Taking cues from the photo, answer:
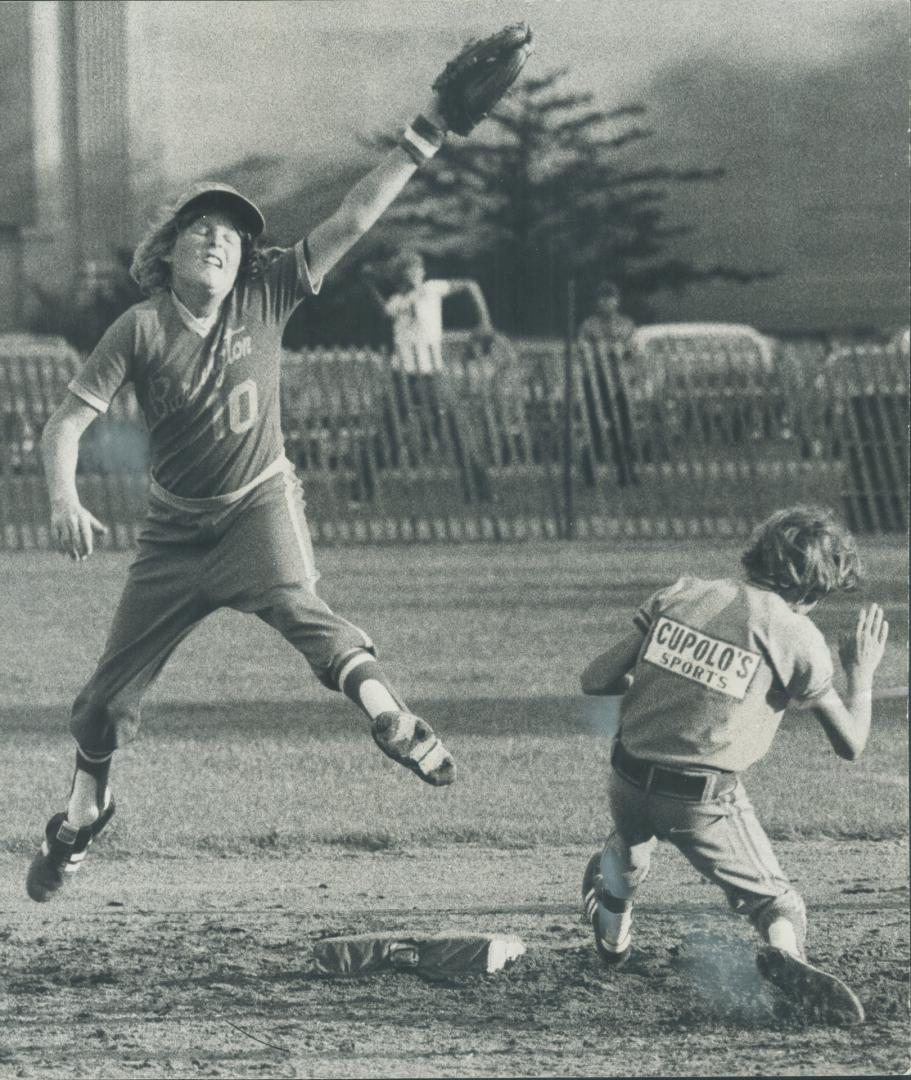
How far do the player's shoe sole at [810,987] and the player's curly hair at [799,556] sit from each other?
744mm

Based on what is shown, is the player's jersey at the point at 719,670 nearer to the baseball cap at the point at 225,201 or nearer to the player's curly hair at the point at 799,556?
the player's curly hair at the point at 799,556

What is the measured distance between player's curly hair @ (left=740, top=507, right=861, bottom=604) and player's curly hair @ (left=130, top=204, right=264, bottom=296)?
1.15 metres

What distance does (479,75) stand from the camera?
3.73m

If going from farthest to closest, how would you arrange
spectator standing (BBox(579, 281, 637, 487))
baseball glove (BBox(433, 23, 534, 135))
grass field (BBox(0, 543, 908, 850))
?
1. spectator standing (BBox(579, 281, 637, 487))
2. grass field (BBox(0, 543, 908, 850))
3. baseball glove (BBox(433, 23, 534, 135))

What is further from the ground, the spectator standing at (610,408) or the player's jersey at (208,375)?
the player's jersey at (208,375)

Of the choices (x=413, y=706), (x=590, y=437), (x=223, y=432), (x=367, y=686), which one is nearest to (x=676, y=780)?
(x=367, y=686)

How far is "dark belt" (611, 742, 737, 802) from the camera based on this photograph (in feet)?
12.7

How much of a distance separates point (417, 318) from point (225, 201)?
2282mm

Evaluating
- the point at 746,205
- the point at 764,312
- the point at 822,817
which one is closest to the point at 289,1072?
the point at 822,817

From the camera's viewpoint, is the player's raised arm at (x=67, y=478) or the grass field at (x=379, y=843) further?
the grass field at (x=379, y=843)

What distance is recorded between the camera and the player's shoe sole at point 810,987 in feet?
13.1

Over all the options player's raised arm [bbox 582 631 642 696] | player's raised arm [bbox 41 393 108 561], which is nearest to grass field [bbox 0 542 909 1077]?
player's raised arm [bbox 582 631 642 696]

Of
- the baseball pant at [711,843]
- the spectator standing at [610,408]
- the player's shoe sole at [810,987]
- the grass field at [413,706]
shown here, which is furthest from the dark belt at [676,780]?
the spectator standing at [610,408]

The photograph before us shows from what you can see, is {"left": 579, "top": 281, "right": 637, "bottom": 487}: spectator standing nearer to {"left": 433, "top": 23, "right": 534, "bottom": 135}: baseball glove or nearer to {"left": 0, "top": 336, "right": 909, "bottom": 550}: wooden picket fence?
{"left": 0, "top": 336, "right": 909, "bottom": 550}: wooden picket fence
